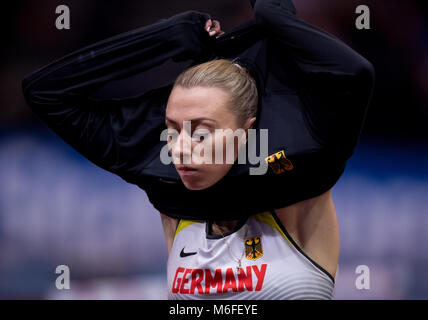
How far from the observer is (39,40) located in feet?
5.30

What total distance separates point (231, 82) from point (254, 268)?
0.40m

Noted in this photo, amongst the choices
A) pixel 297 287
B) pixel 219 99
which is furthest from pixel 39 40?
pixel 297 287

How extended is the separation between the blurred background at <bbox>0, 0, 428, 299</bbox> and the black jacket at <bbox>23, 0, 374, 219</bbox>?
0.47 metres

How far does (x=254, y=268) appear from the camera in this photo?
3.56ft

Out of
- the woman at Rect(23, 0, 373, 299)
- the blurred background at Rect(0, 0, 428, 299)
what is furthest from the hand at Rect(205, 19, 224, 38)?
the blurred background at Rect(0, 0, 428, 299)

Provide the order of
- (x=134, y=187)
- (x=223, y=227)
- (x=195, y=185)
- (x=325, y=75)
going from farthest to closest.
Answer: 1. (x=134, y=187)
2. (x=223, y=227)
3. (x=195, y=185)
4. (x=325, y=75)

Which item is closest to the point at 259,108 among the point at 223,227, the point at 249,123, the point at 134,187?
the point at 249,123

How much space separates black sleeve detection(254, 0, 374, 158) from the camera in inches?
36.1

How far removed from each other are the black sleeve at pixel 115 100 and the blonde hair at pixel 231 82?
0.08 m

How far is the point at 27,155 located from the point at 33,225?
243 millimetres

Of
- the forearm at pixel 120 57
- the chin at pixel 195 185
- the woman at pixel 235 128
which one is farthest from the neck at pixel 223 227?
the forearm at pixel 120 57

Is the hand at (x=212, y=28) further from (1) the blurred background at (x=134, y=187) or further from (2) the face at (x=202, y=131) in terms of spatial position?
(1) the blurred background at (x=134, y=187)

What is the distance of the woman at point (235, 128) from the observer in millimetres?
981

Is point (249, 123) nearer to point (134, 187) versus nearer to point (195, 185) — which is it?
point (195, 185)
